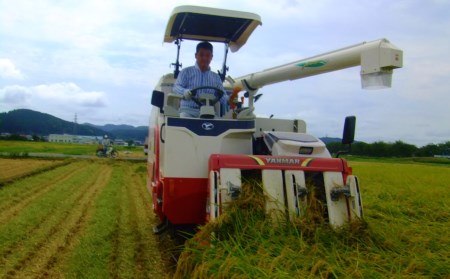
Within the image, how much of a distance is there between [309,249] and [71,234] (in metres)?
4.70

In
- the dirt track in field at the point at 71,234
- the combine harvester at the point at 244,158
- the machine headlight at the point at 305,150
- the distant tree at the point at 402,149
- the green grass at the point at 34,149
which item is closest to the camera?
the combine harvester at the point at 244,158

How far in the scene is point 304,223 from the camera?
13.8 feet

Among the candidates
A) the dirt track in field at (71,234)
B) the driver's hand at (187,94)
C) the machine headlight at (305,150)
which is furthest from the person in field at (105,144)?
the machine headlight at (305,150)

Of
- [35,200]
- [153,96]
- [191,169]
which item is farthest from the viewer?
[35,200]

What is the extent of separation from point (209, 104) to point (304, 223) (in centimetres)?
214

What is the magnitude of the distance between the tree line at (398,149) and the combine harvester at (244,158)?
1209 inches

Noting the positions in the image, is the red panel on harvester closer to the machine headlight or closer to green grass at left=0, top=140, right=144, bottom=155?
the machine headlight

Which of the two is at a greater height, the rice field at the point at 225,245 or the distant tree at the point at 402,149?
the distant tree at the point at 402,149

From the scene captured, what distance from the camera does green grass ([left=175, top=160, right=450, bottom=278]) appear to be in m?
3.30

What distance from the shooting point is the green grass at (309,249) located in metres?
3.30

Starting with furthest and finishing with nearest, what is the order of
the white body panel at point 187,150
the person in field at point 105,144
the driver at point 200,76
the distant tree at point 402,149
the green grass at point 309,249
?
the person in field at point 105,144 < the distant tree at point 402,149 < the driver at point 200,76 < the white body panel at point 187,150 < the green grass at point 309,249

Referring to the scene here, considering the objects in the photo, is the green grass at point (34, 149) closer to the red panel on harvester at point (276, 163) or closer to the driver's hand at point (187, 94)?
the driver's hand at point (187, 94)

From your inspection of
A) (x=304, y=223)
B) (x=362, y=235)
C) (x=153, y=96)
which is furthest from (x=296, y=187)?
(x=153, y=96)

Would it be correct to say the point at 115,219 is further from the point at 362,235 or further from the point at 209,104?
the point at 362,235
